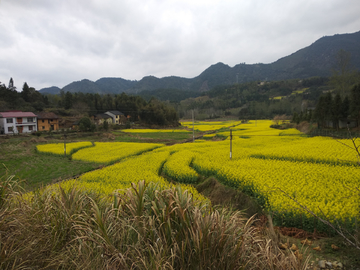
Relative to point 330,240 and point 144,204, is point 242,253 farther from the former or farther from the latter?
point 330,240

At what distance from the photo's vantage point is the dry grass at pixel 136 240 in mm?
2621

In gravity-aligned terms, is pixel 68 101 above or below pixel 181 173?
above

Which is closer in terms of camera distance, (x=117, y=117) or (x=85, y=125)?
(x=85, y=125)

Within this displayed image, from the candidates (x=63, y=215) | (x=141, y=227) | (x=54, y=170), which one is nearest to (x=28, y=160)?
(x=54, y=170)

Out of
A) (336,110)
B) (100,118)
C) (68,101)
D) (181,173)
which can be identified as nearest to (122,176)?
(181,173)

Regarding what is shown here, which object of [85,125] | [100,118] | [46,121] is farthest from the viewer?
[100,118]

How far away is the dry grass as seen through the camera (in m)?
2.62

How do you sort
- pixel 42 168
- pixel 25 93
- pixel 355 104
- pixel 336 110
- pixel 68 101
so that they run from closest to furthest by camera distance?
pixel 42 168, pixel 355 104, pixel 336 110, pixel 25 93, pixel 68 101

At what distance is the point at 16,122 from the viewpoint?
4409cm

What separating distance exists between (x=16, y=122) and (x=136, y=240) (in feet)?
184

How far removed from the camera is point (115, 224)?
3062 millimetres

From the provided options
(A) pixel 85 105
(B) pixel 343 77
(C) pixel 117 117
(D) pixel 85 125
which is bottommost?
(D) pixel 85 125

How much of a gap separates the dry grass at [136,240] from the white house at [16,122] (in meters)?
51.2

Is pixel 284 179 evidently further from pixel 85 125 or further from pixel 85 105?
pixel 85 105
